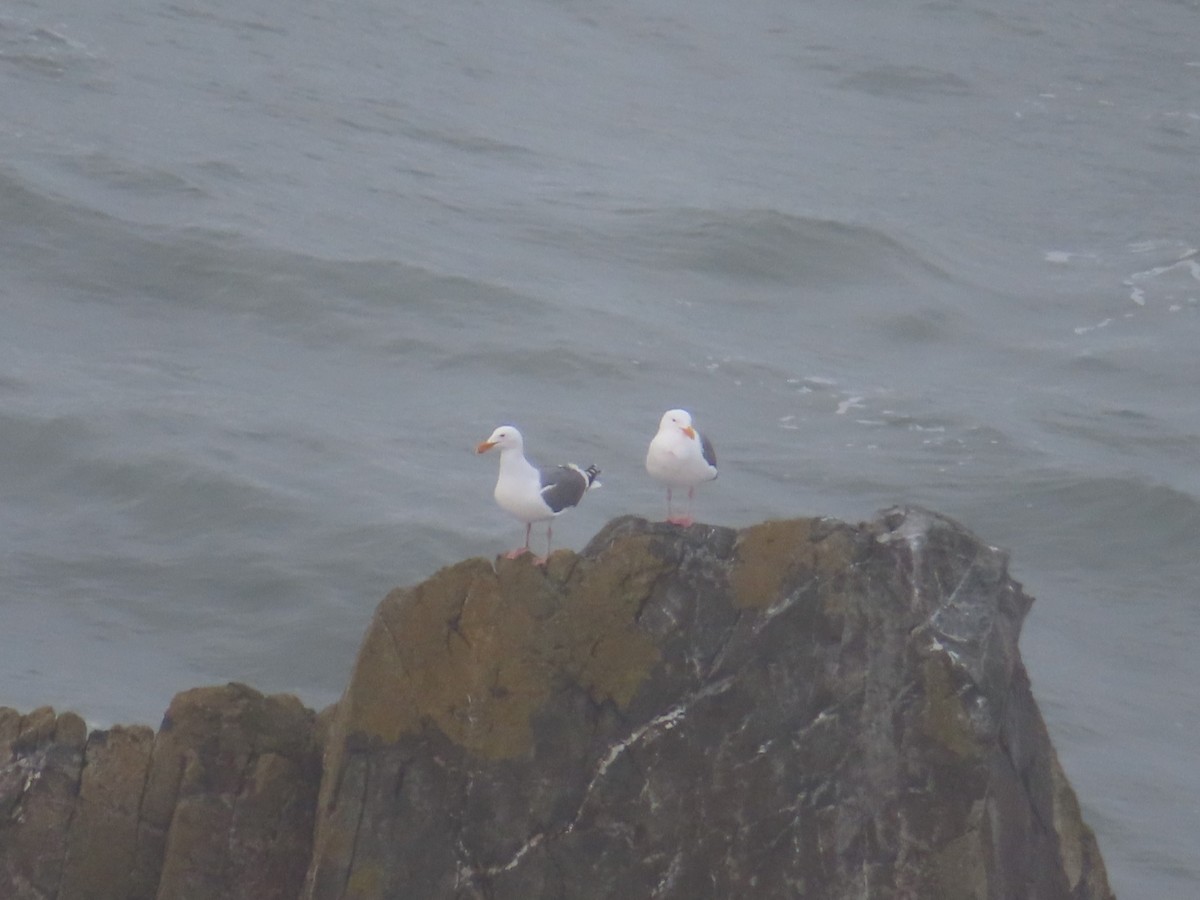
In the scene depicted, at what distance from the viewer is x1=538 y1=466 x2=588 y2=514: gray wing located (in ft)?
35.8

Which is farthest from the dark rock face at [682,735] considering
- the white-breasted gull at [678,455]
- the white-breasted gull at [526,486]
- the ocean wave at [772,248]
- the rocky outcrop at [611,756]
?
the ocean wave at [772,248]

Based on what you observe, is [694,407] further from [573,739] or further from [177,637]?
[573,739]

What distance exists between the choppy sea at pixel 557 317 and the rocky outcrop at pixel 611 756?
7343mm

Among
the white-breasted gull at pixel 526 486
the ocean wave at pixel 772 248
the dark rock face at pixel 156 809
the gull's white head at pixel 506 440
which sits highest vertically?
the ocean wave at pixel 772 248

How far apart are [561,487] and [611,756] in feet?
8.02

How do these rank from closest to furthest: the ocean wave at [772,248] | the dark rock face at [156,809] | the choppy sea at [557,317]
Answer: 1. the dark rock face at [156,809]
2. the choppy sea at [557,317]
3. the ocean wave at [772,248]

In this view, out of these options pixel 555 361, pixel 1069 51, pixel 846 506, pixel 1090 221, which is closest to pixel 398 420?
pixel 555 361

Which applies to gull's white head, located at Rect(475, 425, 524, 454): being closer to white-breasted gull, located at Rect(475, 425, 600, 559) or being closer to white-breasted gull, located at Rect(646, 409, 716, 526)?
white-breasted gull, located at Rect(475, 425, 600, 559)

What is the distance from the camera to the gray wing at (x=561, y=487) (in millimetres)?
10914

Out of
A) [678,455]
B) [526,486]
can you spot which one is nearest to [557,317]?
[678,455]

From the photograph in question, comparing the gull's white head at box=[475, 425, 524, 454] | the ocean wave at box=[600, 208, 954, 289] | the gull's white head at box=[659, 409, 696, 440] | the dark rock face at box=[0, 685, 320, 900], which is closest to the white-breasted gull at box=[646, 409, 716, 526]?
the gull's white head at box=[659, 409, 696, 440]

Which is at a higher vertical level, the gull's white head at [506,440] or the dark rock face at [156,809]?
the gull's white head at [506,440]

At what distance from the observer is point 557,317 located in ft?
95.7

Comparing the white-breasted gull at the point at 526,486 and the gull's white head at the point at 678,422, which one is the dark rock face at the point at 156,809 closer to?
the white-breasted gull at the point at 526,486
